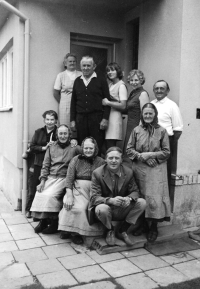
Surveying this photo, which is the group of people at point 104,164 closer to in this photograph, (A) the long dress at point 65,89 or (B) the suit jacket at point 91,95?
(B) the suit jacket at point 91,95

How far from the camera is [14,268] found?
3.73 m

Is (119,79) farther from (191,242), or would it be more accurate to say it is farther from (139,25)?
(191,242)

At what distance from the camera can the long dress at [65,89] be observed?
5602 millimetres

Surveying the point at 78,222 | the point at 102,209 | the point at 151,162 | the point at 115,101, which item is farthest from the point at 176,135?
the point at 78,222

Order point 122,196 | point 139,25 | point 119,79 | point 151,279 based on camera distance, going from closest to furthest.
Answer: point 151,279 → point 122,196 → point 119,79 → point 139,25

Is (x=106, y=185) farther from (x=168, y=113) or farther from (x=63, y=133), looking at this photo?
(x=168, y=113)

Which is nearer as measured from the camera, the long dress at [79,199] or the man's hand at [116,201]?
the man's hand at [116,201]

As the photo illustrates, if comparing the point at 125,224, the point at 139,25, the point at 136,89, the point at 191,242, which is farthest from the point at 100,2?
the point at 191,242

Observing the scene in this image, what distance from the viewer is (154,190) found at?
439 centimetres

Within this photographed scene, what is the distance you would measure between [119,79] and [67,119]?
3.50 ft

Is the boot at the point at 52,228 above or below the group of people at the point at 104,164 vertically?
below

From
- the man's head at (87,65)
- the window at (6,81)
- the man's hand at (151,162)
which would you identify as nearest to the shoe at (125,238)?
the man's hand at (151,162)

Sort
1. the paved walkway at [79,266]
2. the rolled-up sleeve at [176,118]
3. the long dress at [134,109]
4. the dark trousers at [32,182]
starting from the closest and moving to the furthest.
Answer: the paved walkway at [79,266] < the rolled-up sleeve at [176,118] < the long dress at [134,109] < the dark trousers at [32,182]

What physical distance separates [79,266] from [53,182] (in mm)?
1398
